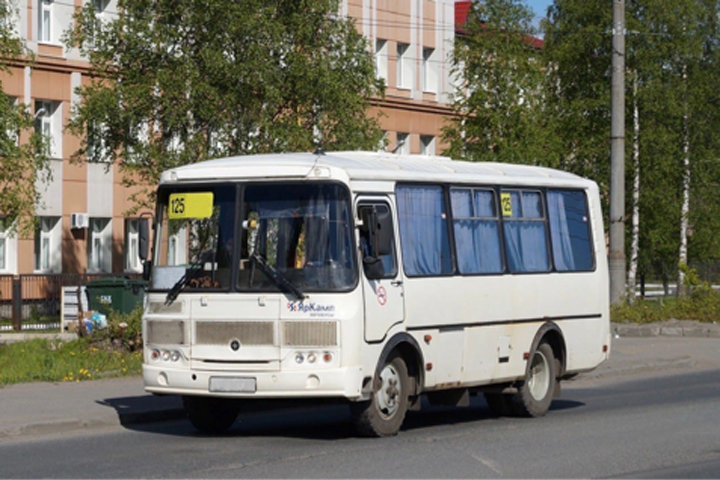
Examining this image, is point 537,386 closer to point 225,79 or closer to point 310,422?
point 310,422

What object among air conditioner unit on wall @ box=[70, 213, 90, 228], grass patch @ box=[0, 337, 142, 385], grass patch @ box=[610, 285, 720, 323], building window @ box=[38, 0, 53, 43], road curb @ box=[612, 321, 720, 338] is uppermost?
building window @ box=[38, 0, 53, 43]

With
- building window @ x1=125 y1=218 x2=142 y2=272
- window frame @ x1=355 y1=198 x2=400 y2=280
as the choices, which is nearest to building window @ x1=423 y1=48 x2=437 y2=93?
building window @ x1=125 y1=218 x2=142 y2=272

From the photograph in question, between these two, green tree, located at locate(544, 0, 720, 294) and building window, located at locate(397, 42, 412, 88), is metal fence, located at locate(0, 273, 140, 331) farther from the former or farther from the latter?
green tree, located at locate(544, 0, 720, 294)

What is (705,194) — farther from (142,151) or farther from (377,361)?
(377,361)

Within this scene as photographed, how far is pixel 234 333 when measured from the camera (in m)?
13.0

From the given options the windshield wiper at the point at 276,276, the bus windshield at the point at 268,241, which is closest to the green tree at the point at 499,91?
the bus windshield at the point at 268,241

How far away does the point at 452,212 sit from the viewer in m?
14.8

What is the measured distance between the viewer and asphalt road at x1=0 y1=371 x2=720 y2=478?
11.0m

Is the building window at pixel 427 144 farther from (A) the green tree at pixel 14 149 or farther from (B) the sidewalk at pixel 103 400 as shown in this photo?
(A) the green tree at pixel 14 149

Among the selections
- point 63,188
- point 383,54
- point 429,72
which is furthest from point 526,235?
point 429,72

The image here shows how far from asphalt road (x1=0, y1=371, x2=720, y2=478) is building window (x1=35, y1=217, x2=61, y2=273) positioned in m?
28.2

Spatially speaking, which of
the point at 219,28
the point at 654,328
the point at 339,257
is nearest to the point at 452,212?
the point at 339,257

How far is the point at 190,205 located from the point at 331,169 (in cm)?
154

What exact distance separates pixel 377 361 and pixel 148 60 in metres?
16.1
